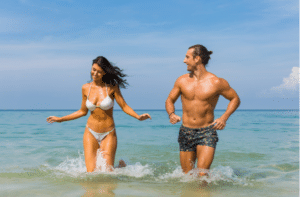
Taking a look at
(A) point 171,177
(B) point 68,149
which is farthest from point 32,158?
(A) point 171,177

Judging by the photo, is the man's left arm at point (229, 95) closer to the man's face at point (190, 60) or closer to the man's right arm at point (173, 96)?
the man's face at point (190, 60)

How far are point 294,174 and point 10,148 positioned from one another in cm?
883

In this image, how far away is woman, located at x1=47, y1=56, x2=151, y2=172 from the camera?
5590 mm

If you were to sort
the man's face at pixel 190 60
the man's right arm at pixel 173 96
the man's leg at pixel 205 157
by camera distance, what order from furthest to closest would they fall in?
the man's right arm at pixel 173 96 < the man's face at pixel 190 60 < the man's leg at pixel 205 157

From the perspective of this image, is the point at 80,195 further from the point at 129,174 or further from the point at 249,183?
the point at 249,183

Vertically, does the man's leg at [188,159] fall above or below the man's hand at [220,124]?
below

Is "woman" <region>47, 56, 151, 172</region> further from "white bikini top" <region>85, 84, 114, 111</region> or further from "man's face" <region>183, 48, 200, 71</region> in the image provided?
"man's face" <region>183, 48, 200, 71</region>

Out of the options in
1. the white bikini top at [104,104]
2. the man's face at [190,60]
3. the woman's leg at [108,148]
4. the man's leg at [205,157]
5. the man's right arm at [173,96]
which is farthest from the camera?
the woman's leg at [108,148]

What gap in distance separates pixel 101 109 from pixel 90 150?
75cm

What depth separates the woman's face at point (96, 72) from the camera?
555cm

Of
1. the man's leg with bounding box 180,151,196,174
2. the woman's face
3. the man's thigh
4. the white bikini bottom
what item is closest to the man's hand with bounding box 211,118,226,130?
the man's thigh

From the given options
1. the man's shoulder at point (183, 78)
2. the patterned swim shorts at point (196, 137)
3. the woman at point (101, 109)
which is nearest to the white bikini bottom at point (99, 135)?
the woman at point (101, 109)

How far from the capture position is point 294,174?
274 inches

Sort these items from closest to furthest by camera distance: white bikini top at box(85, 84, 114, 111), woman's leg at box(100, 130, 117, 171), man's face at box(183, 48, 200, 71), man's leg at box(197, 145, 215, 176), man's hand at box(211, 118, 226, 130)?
1. man's hand at box(211, 118, 226, 130)
2. man's leg at box(197, 145, 215, 176)
3. man's face at box(183, 48, 200, 71)
4. white bikini top at box(85, 84, 114, 111)
5. woman's leg at box(100, 130, 117, 171)
